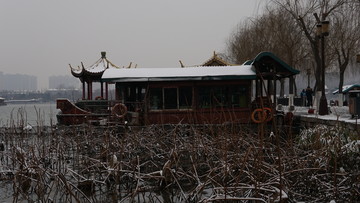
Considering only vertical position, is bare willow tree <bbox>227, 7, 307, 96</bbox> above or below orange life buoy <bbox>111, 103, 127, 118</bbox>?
above

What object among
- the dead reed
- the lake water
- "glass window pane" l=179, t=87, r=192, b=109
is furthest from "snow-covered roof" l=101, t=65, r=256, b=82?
the dead reed

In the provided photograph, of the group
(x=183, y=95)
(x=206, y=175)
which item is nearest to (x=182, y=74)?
(x=183, y=95)

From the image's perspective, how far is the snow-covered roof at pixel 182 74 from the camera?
15.5m

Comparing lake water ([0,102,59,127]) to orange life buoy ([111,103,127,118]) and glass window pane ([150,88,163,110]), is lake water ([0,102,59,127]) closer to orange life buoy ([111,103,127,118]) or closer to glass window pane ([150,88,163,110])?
orange life buoy ([111,103,127,118])

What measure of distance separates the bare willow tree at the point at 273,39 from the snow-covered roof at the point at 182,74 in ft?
32.8

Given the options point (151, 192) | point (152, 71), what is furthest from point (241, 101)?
point (151, 192)

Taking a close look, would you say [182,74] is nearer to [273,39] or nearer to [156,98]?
[156,98]

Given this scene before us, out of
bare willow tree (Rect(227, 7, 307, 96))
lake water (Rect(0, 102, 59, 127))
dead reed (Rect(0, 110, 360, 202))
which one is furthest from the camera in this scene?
bare willow tree (Rect(227, 7, 307, 96))

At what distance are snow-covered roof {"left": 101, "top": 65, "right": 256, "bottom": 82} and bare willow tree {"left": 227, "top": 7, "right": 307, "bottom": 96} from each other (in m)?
10.0

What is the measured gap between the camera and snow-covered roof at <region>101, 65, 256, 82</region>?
612 inches

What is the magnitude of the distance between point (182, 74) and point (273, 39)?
13.8m

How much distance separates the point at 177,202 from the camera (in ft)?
23.7

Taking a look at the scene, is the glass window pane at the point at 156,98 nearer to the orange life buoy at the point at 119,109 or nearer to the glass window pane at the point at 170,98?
the glass window pane at the point at 170,98

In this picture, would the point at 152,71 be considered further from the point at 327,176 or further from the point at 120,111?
the point at 327,176
